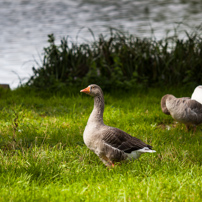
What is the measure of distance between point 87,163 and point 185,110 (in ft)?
7.20

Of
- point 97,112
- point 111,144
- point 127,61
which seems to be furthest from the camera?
point 127,61

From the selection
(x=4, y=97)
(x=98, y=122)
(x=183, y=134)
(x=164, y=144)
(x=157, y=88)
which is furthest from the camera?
(x=157, y=88)

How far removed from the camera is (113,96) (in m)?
7.81

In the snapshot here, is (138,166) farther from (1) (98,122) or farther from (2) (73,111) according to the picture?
(2) (73,111)

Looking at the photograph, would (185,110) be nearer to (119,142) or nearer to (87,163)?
(119,142)

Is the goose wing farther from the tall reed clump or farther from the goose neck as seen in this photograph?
the tall reed clump

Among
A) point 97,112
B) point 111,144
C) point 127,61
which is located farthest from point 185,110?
point 127,61

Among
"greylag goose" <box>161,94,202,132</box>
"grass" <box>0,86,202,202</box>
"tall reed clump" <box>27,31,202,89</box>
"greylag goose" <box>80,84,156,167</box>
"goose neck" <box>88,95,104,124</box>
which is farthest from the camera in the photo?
"tall reed clump" <box>27,31,202,89</box>

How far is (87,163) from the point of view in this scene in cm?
407

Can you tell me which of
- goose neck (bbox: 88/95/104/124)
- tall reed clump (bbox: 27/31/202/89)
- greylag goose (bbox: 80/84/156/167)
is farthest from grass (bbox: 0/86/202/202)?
tall reed clump (bbox: 27/31/202/89)

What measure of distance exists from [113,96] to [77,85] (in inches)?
38.7

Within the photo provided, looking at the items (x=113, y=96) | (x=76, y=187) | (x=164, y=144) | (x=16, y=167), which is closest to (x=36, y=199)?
(x=76, y=187)

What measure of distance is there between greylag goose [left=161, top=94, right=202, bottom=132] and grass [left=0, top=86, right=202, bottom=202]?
0.77ft

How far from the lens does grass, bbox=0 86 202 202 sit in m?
3.13
